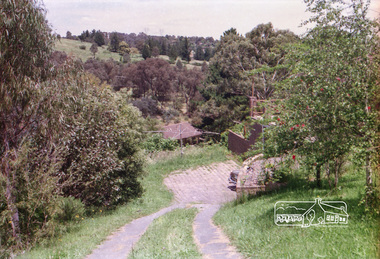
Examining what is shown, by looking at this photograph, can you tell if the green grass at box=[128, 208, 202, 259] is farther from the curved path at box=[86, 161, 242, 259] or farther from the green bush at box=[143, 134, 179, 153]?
the green bush at box=[143, 134, 179, 153]

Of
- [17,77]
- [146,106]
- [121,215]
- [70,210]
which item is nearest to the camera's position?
[17,77]

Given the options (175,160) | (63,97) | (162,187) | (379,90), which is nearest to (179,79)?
(175,160)

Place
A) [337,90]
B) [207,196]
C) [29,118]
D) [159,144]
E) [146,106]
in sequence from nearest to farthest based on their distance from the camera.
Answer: [337,90], [29,118], [207,196], [159,144], [146,106]

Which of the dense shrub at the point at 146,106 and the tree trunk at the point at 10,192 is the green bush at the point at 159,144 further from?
the dense shrub at the point at 146,106

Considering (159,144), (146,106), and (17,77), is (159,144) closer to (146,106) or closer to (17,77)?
(17,77)

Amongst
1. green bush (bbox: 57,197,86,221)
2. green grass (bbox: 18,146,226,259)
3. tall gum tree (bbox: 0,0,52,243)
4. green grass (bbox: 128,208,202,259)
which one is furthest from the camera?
green bush (bbox: 57,197,86,221)

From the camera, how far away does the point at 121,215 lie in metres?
11.3

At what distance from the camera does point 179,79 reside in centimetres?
6144

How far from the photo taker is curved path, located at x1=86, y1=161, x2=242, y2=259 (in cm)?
628

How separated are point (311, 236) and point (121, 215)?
743cm

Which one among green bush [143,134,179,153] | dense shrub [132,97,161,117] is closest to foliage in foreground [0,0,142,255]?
green bush [143,134,179,153]

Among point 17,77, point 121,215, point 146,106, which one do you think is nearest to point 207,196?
point 121,215

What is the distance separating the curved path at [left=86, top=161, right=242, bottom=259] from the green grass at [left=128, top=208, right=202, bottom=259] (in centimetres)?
19

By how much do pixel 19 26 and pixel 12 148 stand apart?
2.93m
